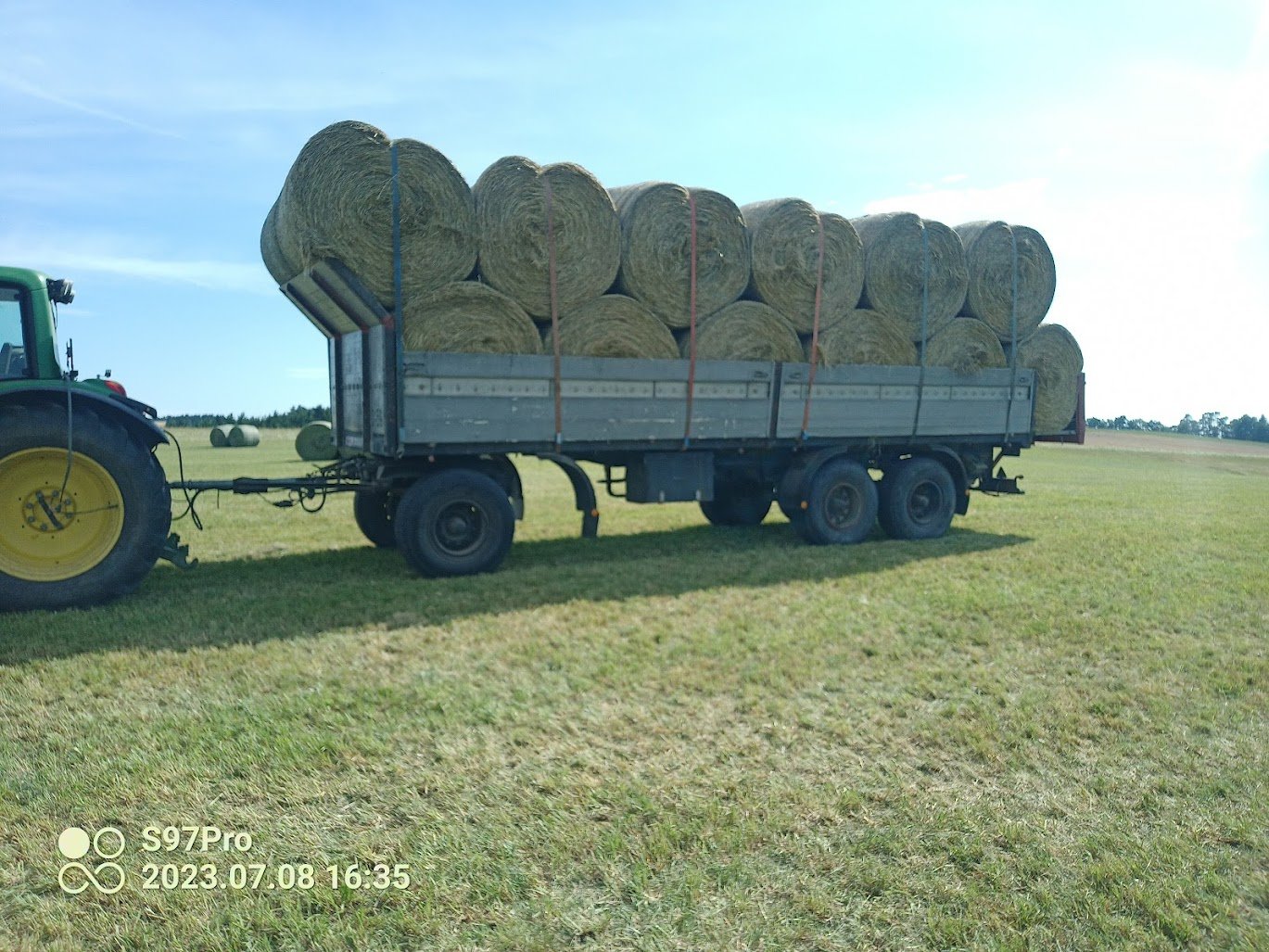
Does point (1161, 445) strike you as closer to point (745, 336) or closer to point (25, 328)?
point (745, 336)

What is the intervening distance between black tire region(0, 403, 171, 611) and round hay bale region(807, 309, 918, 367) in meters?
6.52

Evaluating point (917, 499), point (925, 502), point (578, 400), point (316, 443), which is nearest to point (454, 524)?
point (578, 400)

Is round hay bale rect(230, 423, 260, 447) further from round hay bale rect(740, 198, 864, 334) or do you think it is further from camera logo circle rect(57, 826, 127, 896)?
camera logo circle rect(57, 826, 127, 896)

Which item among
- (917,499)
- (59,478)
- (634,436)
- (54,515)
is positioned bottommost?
(917,499)

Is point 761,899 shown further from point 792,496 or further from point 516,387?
point 792,496

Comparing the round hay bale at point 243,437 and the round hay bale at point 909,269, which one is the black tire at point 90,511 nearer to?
the round hay bale at point 909,269

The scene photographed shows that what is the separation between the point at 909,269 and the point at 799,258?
65.5 inches

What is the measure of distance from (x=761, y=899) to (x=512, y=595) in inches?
174

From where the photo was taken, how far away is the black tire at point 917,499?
1044cm

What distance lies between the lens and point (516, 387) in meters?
7.84

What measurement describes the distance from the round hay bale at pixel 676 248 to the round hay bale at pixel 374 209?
1.63 m

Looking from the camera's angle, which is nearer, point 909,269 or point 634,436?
point 634,436

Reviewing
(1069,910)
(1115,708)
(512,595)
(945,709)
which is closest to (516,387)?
(512,595)

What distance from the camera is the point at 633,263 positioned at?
8.27m
